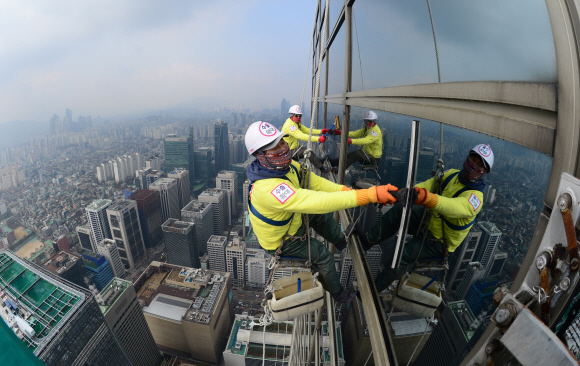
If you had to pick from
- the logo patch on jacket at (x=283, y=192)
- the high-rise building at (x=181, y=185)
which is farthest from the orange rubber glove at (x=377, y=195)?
the high-rise building at (x=181, y=185)

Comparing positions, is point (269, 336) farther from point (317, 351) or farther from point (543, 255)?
point (543, 255)

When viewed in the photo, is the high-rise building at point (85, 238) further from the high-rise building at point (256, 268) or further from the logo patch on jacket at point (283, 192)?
the logo patch on jacket at point (283, 192)

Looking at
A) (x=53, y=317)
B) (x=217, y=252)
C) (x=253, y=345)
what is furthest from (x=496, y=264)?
(x=217, y=252)

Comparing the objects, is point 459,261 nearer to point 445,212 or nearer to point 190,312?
point 445,212

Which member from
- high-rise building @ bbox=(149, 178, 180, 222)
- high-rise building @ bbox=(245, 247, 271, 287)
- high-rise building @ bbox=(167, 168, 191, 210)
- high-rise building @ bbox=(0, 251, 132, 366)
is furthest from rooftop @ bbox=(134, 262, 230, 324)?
high-rise building @ bbox=(167, 168, 191, 210)

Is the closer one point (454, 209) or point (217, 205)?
point (454, 209)

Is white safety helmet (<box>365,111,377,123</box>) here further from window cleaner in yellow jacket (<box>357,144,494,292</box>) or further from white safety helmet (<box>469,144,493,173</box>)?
white safety helmet (<box>469,144,493,173</box>)
